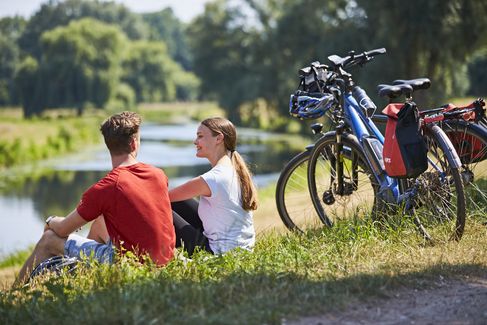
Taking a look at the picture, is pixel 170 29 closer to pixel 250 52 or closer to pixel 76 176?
pixel 250 52

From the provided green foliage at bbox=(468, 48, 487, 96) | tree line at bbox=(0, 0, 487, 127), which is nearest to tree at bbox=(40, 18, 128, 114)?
tree line at bbox=(0, 0, 487, 127)

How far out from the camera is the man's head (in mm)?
4172

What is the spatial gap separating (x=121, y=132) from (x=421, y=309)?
1.88m

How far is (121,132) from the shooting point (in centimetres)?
418

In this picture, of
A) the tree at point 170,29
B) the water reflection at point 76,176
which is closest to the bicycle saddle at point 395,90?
the water reflection at point 76,176

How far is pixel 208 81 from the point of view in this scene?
50.3 meters

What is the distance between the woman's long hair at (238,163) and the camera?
4.54 metres

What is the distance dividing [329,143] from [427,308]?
1.98 meters

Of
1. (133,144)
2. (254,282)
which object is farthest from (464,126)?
(133,144)

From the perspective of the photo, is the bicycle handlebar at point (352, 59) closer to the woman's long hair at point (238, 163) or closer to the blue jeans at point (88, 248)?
the woman's long hair at point (238, 163)

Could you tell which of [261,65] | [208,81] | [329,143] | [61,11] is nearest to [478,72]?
[261,65]

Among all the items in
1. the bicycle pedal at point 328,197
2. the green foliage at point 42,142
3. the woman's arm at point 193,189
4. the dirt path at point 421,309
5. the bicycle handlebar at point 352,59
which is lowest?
the green foliage at point 42,142

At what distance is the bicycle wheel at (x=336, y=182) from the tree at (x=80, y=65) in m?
50.0

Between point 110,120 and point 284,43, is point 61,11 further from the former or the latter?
point 110,120
